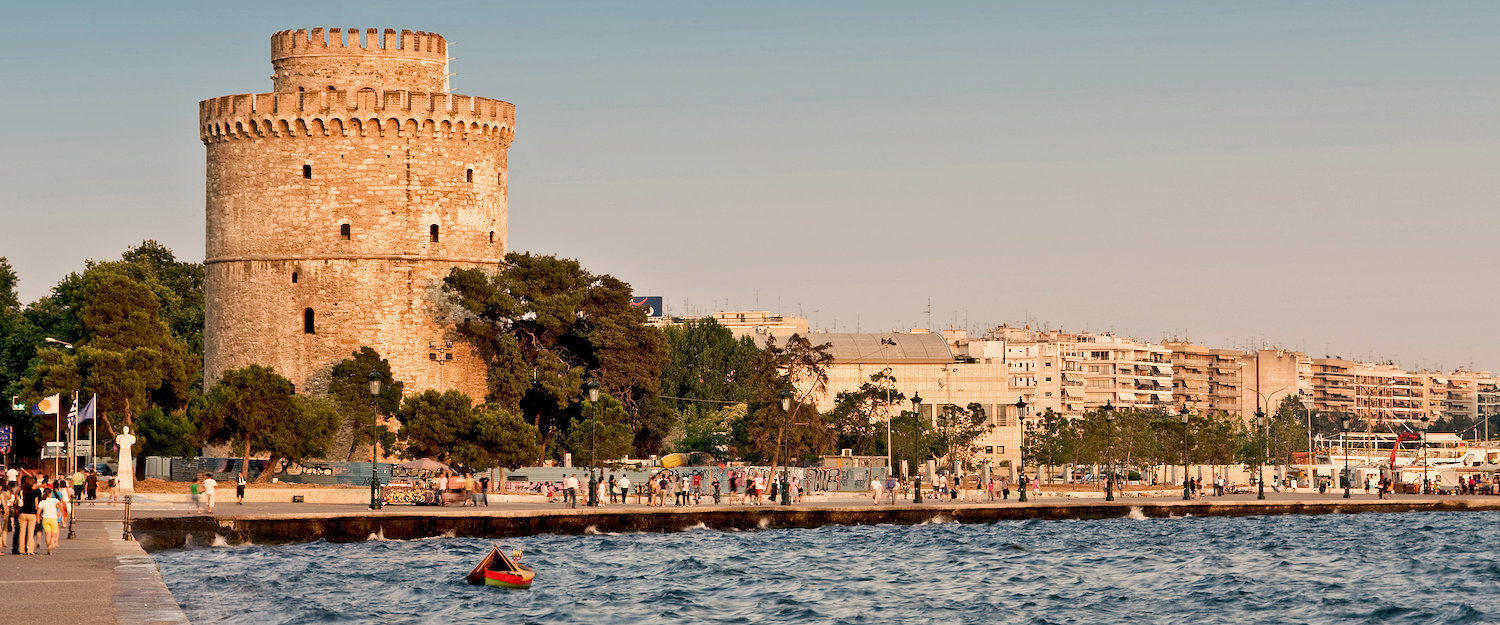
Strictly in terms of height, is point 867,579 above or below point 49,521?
below

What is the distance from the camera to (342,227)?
61.3 meters

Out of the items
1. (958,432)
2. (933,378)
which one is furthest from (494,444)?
(933,378)

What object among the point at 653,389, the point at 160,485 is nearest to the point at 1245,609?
the point at 160,485

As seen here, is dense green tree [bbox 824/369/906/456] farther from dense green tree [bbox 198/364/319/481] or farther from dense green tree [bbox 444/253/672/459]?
dense green tree [bbox 198/364/319/481]

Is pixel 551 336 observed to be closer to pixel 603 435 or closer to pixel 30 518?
pixel 603 435

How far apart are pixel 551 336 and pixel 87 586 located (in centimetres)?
3926

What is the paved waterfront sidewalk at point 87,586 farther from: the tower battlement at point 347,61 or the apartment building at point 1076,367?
the apartment building at point 1076,367

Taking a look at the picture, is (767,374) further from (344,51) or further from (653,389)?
(344,51)

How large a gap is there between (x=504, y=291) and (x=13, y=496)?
1178 inches

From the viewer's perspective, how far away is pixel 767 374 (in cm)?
7156

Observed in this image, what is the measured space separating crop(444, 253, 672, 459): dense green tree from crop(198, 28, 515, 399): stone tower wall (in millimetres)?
1347

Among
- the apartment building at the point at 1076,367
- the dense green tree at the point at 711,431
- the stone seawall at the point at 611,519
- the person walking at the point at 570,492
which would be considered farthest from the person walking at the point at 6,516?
the apartment building at the point at 1076,367

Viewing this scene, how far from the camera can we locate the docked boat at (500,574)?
34.0m

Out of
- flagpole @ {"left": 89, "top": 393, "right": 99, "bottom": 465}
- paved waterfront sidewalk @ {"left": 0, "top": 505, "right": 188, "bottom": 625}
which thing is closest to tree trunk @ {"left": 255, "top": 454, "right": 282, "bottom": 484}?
flagpole @ {"left": 89, "top": 393, "right": 99, "bottom": 465}
